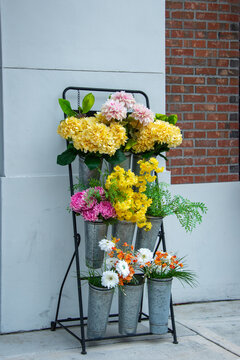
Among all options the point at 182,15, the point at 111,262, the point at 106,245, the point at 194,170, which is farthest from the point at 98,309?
the point at 182,15

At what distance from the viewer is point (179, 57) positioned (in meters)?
4.29

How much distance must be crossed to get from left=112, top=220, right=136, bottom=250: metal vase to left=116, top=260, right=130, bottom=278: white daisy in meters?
0.17

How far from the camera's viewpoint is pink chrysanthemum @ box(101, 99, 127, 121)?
2.95 m

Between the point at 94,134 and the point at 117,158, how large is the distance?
231 mm

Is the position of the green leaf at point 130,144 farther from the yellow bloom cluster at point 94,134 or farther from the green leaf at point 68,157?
the green leaf at point 68,157

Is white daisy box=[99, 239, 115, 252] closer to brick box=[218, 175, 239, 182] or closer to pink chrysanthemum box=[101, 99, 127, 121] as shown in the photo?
pink chrysanthemum box=[101, 99, 127, 121]

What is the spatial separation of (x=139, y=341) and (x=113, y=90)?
163cm

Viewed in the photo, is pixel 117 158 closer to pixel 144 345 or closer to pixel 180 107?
pixel 144 345

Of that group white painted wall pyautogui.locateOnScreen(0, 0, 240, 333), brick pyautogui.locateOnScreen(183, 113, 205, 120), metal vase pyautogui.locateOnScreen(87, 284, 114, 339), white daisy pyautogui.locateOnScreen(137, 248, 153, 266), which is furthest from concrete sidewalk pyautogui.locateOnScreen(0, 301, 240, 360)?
brick pyautogui.locateOnScreen(183, 113, 205, 120)

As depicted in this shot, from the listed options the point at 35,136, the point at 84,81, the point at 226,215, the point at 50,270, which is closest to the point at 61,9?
the point at 84,81

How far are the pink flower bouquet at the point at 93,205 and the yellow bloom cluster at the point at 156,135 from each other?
0.38m

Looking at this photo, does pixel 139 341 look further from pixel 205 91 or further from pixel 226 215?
pixel 205 91

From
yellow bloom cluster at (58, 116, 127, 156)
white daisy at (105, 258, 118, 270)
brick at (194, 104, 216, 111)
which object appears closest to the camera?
yellow bloom cluster at (58, 116, 127, 156)

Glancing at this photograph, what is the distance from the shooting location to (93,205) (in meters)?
2.96
